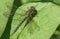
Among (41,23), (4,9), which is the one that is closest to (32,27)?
(41,23)

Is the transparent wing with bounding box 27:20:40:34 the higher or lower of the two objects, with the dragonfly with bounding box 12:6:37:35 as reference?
lower

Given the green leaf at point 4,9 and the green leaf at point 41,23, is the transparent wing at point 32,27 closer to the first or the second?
the green leaf at point 41,23

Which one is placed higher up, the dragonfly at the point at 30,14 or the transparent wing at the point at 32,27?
the dragonfly at the point at 30,14

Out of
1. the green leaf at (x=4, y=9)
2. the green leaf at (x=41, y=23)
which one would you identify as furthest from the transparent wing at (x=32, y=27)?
the green leaf at (x=4, y=9)

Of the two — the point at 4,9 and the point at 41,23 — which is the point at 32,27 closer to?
the point at 41,23

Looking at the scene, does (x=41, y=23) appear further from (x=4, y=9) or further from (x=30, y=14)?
(x=4, y=9)

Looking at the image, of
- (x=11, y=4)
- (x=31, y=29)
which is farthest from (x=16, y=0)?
(x=31, y=29)

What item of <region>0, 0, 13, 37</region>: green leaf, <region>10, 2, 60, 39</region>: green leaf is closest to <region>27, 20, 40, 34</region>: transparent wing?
<region>10, 2, 60, 39</region>: green leaf

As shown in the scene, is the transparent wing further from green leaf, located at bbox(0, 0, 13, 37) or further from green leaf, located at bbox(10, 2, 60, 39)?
green leaf, located at bbox(0, 0, 13, 37)

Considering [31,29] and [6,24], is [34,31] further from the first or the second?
[6,24]
